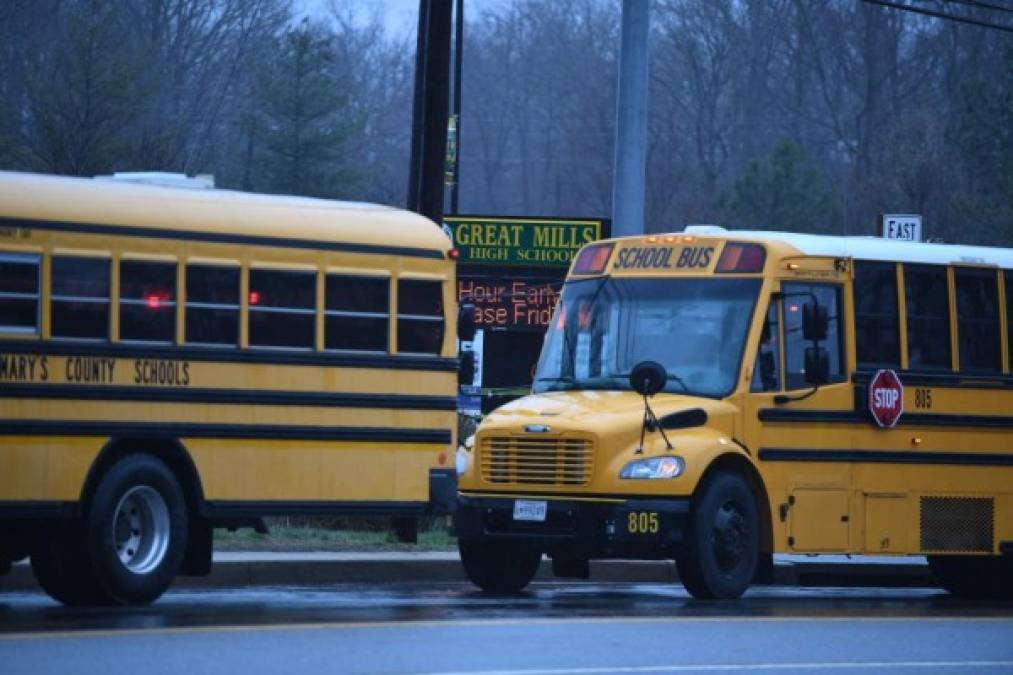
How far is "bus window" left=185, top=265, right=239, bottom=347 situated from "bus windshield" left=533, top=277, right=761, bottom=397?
126 inches

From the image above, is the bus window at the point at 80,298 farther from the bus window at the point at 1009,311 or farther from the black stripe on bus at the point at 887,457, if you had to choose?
the bus window at the point at 1009,311

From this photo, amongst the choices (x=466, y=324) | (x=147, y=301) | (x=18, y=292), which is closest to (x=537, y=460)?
(x=466, y=324)

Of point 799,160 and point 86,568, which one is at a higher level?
point 799,160

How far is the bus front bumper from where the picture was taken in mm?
14859

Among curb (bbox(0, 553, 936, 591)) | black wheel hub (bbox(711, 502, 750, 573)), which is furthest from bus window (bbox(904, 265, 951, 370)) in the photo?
curb (bbox(0, 553, 936, 591))

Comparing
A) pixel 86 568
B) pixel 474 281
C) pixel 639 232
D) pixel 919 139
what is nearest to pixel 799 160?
pixel 919 139

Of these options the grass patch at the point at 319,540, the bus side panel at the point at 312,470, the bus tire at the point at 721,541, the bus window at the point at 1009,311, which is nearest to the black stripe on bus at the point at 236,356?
the bus side panel at the point at 312,470

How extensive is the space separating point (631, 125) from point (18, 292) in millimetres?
9811

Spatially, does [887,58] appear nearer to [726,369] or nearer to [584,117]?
[584,117]

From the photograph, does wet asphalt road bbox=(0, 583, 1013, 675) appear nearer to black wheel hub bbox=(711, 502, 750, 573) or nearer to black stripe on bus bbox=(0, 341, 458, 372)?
black wheel hub bbox=(711, 502, 750, 573)

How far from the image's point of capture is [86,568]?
13.5 metres

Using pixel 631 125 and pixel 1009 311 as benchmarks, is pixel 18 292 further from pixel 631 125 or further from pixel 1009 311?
pixel 631 125

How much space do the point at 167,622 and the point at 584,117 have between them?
65803 millimetres

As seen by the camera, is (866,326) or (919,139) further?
(919,139)
